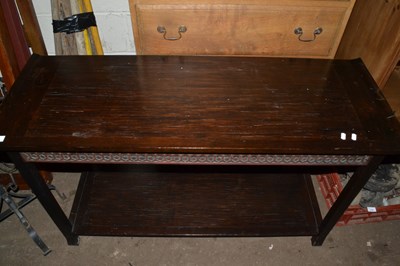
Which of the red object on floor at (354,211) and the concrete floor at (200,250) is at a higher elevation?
the red object on floor at (354,211)

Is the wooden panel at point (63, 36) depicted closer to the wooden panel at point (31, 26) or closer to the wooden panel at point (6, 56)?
the wooden panel at point (31, 26)

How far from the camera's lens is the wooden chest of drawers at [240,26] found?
1.96 meters

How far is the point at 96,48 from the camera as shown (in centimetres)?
227

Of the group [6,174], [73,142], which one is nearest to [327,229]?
[73,142]

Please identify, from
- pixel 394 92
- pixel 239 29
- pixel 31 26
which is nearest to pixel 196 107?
pixel 239 29

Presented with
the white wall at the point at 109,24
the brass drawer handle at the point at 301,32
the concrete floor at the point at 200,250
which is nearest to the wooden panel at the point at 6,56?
the white wall at the point at 109,24

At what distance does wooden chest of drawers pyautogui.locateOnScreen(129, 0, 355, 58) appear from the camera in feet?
6.44

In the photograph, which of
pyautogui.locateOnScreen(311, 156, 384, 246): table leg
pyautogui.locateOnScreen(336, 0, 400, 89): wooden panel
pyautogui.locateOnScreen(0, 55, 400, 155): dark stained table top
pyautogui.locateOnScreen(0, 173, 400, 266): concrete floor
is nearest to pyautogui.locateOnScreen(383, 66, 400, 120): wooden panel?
pyautogui.locateOnScreen(336, 0, 400, 89): wooden panel

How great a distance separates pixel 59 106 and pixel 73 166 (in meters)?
1.12

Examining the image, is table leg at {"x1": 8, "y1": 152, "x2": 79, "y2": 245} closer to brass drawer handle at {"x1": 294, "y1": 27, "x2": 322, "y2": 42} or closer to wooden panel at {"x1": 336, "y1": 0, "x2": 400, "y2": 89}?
brass drawer handle at {"x1": 294, "y1": 27, "x2": 322, "y2": 42}

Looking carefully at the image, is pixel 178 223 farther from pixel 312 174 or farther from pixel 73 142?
pixel 312 174

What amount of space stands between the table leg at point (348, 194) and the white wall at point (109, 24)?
1.77 meters

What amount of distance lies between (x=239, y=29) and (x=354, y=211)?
145 cm

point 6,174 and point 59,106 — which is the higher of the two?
point 59,106
